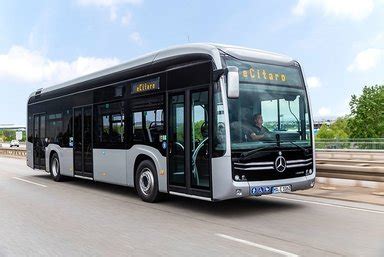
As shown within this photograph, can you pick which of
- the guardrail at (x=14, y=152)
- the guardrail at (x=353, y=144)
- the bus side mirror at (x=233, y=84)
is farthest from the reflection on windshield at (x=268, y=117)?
the guardrail at (x=14, y=152)

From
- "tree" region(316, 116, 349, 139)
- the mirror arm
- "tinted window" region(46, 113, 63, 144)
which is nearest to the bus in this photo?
the mirror arm

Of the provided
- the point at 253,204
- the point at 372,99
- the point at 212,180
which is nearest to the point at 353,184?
the point at 253,204

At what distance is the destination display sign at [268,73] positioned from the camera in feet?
27.4

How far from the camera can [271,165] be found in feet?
27.1

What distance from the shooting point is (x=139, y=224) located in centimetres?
773

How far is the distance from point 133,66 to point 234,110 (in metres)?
3.69

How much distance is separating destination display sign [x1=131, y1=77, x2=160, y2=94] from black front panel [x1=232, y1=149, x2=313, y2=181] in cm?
277

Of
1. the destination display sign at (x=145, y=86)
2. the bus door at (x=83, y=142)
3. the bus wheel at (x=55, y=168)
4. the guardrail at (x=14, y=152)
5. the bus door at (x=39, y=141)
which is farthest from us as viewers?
the guardrail at (x=14, y=152)

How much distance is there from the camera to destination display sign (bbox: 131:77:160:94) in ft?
32.0

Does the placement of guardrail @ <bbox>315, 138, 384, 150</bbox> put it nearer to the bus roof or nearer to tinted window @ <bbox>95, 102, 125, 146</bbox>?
tinted window @ <bbox>95, 102, 125, 146</bbox>

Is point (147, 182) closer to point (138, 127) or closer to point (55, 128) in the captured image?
point (138, 127)

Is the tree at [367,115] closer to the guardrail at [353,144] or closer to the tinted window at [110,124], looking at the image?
the guardrail at [353,144]

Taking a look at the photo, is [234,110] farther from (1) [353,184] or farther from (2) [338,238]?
(1) [353,184]

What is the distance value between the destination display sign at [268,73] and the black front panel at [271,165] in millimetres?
1316
